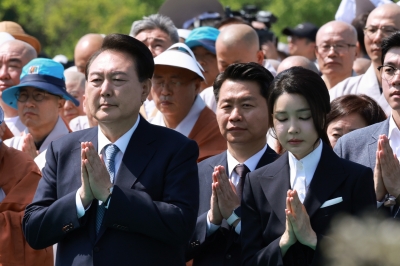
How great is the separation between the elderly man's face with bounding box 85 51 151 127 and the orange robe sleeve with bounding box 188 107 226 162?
66.8 inches

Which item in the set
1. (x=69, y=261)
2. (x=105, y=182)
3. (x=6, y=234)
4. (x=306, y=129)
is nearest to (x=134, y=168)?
(x=105, y=182)

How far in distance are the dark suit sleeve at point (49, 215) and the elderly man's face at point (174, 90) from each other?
1.98 m

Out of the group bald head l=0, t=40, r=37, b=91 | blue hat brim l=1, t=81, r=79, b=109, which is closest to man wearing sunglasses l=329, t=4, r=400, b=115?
blue hat brim l=1, t=81, r=79, b=109

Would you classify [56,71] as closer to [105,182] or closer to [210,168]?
[210,168]

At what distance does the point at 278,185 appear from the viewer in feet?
14.5

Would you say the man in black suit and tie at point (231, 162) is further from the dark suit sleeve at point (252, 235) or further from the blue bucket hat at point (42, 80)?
the blue bucket hat at point (42, 80)

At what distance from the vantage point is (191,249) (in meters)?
4.84

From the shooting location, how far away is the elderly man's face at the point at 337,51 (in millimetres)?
8078

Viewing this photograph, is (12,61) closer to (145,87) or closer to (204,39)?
(204,39)

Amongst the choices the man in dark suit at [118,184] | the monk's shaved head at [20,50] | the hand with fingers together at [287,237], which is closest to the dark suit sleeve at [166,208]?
the man in dark suit at [118,184]

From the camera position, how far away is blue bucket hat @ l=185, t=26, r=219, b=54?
8086 mm

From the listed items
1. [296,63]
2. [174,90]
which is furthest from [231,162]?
[296,63]

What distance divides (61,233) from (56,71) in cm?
321

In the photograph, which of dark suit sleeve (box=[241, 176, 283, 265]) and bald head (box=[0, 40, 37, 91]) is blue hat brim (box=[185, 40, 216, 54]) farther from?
dark suit sleeve (box=[241, 176, 283, 265])
